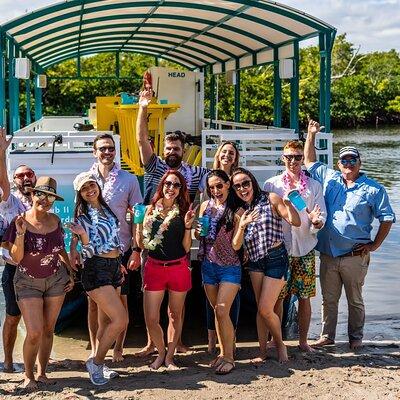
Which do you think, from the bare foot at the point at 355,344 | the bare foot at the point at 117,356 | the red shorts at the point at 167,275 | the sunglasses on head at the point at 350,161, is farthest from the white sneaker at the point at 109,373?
the sunglasses on head at the point at 350,161

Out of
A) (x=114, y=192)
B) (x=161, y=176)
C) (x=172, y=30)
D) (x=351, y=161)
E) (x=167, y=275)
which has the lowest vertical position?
(x=167, y=275)

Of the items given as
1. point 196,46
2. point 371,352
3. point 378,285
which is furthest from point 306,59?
point 371,352

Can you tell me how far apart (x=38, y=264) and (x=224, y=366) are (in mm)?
1876

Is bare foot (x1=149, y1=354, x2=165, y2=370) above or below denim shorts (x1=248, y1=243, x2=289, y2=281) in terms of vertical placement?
below

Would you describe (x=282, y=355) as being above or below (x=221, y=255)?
below

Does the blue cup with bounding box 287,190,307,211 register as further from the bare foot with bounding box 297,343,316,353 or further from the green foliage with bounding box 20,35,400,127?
the green foliage with bounding box 20,35,400,127

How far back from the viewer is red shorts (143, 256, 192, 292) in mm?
6562

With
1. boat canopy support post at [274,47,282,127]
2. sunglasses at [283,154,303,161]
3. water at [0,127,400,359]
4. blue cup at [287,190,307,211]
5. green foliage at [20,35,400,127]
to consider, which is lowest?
water at [0,127,400,359]

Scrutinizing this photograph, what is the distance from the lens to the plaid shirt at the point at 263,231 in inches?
257

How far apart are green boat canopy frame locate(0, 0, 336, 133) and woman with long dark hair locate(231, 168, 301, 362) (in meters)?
4.17

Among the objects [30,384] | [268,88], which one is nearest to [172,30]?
[30,384]

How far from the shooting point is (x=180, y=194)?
649 centimetres

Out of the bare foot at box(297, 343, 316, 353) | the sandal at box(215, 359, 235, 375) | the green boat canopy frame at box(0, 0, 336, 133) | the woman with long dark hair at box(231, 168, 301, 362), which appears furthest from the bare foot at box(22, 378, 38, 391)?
the green boat canopy frame at box(0, 0, 336, 133)

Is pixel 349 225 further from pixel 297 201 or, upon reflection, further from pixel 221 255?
pixel 221 255
